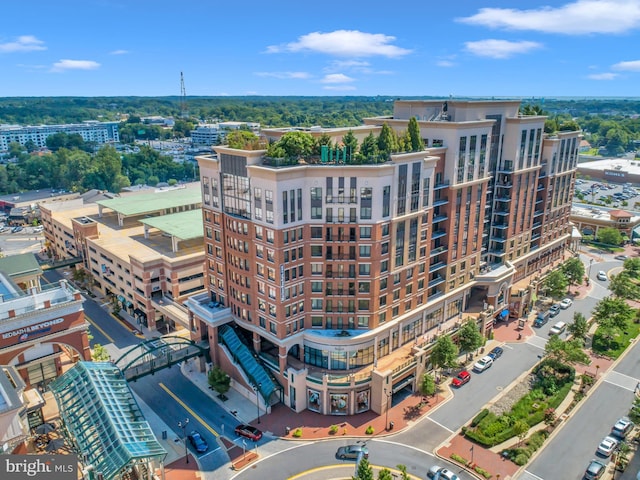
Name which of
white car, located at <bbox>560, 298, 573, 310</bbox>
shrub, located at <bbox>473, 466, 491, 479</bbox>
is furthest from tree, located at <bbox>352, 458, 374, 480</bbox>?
white car, located at <bbox>560, 298, 573, 310</bbox>

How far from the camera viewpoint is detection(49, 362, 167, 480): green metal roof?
50.9 metres

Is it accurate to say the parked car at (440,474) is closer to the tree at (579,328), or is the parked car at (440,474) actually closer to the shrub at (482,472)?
the shrub at (482,472)

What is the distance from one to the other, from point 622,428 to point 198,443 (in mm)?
56160

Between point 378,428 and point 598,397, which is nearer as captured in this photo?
point 378,428

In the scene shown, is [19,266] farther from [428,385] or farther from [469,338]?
[469,338]

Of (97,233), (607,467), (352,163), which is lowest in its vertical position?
(607,467)

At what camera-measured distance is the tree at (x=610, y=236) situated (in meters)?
141

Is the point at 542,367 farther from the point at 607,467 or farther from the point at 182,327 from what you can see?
the point at 182,327

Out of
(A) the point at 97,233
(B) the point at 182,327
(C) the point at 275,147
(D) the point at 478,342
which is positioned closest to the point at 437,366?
(D) the point at 478,342

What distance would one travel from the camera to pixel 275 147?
66188mm

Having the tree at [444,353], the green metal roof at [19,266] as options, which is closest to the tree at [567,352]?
Answer: the tree at [444,353]

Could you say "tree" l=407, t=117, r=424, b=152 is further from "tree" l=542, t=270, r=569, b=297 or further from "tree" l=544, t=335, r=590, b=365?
"tree" l=542, t=270, r=569, b=297

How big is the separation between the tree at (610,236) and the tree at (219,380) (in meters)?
123

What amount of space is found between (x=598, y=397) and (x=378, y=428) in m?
35.0
